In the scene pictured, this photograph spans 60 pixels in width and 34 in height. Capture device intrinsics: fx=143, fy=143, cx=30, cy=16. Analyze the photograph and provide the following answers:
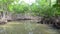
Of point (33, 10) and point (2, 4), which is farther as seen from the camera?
point (33, 10)

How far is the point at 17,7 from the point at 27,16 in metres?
3.94

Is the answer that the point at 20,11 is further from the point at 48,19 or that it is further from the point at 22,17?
the point at 48,19

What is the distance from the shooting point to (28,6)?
32.2 meters

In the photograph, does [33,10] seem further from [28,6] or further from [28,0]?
[28,0]

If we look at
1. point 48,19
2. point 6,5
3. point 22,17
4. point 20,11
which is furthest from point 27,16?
point 48,19

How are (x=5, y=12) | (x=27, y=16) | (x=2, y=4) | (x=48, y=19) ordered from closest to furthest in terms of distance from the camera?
(x=48, y=19) < (x=2, y=4) < (x=5, y=12) < (x=27, y=16)

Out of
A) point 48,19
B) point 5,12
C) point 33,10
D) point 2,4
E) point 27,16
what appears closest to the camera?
point 48,19

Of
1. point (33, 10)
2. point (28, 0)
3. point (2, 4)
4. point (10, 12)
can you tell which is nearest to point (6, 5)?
point (2, 4)

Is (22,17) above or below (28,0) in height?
below

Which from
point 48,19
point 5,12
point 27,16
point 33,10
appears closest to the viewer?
point 48,19

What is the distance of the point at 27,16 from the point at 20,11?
2936 mm

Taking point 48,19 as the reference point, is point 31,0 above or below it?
above

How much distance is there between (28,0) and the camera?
3419 cm

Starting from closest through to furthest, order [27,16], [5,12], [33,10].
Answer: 1. [5,12]
2. [27,16]
3. [33,10]
